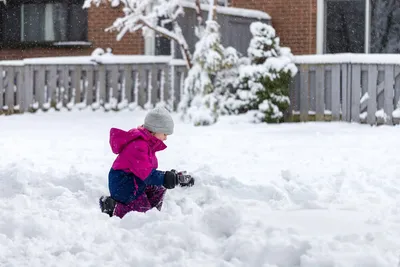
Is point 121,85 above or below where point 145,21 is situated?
below

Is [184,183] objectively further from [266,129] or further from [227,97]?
[227,97]

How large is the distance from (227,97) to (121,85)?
3108 mm

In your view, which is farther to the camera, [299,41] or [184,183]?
[299,41]

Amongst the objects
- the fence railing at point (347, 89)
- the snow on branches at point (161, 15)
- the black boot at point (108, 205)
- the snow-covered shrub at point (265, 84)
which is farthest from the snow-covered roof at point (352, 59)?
the black boot at point (108, 205)

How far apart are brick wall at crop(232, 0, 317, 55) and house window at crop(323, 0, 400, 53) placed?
285 mm

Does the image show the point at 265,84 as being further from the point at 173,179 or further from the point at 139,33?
the point at 173,179

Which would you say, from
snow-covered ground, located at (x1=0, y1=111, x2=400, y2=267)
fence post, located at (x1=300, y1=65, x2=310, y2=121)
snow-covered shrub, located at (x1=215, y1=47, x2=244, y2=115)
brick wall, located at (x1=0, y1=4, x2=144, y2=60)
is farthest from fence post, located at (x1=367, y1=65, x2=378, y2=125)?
brick wall, located at (x1=0, y1=4, x2=144, y2=60)

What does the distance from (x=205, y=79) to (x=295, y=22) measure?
361cm

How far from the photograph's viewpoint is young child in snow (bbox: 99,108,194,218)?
19.6ft

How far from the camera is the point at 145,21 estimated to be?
14648 millimetres

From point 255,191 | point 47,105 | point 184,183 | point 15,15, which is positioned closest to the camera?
point 184,183

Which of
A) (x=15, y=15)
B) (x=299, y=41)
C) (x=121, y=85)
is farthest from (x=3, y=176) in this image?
(x=15, y=15)

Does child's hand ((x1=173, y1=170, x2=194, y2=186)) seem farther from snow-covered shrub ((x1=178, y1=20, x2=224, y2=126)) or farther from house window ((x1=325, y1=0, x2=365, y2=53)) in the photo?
house window ((x1=325, y1=0, x2=365, y2=53))

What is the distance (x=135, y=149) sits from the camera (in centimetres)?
598
